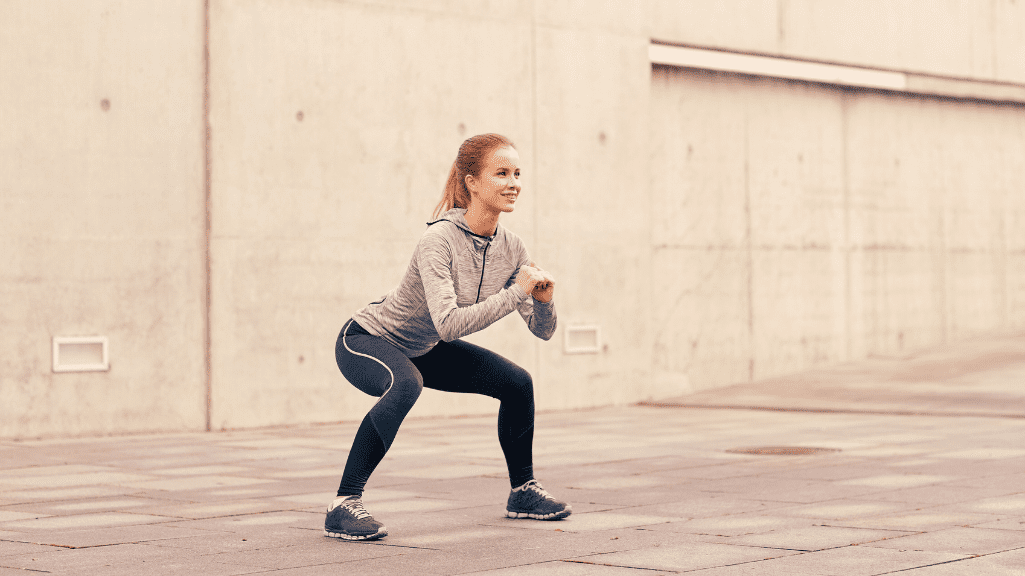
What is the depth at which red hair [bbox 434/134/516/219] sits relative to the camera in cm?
561

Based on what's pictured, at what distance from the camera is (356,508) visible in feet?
18.0

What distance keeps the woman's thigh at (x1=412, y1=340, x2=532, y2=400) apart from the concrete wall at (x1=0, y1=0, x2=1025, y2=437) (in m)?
5.74

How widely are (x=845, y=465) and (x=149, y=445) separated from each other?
16.5 ft

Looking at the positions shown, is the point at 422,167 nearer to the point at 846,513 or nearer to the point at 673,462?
the point at 673,462

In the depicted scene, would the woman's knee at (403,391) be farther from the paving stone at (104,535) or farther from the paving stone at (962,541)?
the paving stone at (962,541)

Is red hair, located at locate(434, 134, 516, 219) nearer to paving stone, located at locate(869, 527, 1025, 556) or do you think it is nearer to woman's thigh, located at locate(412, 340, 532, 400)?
woman's thigh, located at locate(412, 340, 532, 400)

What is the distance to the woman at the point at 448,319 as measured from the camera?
5371 mm

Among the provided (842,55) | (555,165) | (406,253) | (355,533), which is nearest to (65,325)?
(406,253)

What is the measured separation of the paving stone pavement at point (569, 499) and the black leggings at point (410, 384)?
1.06ft

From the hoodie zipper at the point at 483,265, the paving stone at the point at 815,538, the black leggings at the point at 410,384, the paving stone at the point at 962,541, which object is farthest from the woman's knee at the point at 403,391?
the paving stone at the point at 962,541

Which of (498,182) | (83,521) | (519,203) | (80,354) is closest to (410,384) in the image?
(498,182)

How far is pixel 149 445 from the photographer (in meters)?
9.98

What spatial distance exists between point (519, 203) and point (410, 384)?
25.1 feet

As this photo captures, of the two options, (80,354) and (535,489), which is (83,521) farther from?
(80,354)
